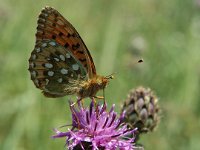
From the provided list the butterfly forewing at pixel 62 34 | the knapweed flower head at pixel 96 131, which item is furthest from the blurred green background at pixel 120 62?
the knapweed flower head at pixel 96 131

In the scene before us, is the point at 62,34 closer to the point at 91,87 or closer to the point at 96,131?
the point at 91,87

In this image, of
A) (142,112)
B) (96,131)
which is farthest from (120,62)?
(96,131)

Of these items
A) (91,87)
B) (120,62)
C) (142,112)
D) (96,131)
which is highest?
(120,62)

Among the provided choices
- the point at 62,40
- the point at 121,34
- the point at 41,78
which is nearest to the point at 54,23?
the point at 62,40

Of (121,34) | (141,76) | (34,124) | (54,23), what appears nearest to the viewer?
(54,23)

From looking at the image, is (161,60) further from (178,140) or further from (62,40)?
(62,40)

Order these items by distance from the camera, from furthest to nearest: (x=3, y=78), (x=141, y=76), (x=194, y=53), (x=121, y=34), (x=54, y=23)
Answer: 1. (x=121, y=34)
2. (x=194, y=53)
3. (x=141, y=76)
4. (x=3, y=78)
5. (x=54, y=23)
